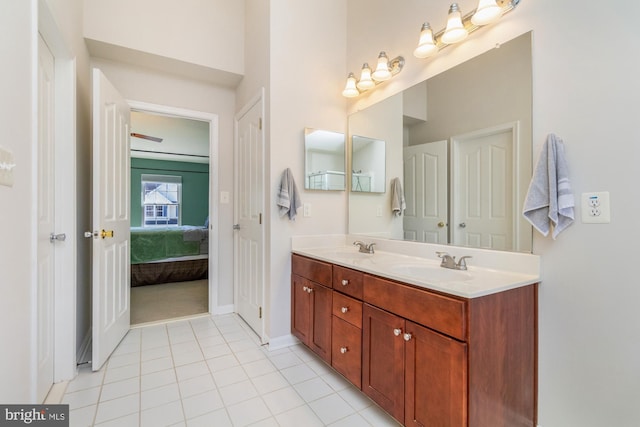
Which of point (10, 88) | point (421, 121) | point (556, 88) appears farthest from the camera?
point (421, 121)

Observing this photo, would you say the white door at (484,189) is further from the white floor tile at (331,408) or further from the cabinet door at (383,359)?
the white floor tile at (331,408)

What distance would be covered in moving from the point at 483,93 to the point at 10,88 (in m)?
2.05

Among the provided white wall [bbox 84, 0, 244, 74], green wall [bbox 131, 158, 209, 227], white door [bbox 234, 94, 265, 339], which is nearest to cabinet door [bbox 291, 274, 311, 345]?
white door [bbox 234, 94, 265, 339]

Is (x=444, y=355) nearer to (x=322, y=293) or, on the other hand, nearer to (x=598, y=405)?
(x=598, y=405)

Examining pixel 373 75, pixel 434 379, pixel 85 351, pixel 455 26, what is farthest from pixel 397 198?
pixel 85 351

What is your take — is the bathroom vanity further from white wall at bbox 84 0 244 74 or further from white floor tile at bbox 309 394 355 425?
white wall at bbox 84 0 244 74

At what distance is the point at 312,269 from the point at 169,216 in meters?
6.52

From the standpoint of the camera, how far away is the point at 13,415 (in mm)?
1016

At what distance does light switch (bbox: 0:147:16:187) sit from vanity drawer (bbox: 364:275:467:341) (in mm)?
1514

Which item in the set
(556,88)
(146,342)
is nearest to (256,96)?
(556,88)

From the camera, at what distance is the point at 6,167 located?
950mm

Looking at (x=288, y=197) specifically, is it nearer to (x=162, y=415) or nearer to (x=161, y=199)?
(x=162, y=415)

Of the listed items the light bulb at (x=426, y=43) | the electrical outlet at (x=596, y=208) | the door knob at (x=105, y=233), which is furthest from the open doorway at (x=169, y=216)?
the electrical outlet at (x=596, y=208)

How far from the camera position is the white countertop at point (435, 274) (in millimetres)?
1163
